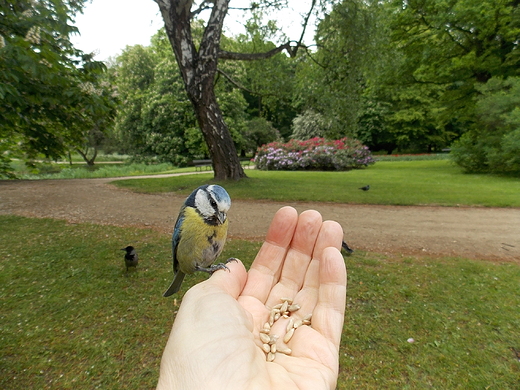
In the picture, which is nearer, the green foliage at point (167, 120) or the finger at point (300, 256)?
the finger at point (300, 256)

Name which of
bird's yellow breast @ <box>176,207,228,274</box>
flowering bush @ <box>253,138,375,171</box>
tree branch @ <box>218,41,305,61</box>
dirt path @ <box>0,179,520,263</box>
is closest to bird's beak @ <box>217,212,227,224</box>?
bird's yellow breast @ <box>176,207,228,274</box>

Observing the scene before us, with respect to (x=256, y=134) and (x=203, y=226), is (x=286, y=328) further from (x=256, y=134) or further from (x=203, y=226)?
(x=256, y=134)

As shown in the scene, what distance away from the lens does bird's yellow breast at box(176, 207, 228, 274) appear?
222cm

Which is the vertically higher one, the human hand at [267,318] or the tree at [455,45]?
the tree at [455,45]

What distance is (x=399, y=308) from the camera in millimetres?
3404

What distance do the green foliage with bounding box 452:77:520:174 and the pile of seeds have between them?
14478 mm

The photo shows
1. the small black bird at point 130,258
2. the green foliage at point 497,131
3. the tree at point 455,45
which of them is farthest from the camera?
the tree at point 455,45

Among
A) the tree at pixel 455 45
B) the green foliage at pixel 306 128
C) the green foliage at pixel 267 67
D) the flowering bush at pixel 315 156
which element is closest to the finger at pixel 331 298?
the green foliage at pixel 267 67

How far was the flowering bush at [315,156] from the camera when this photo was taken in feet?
63.1

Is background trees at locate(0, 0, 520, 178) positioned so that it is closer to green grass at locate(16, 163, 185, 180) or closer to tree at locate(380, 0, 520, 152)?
tree at locate(380, 0, 520, 152)

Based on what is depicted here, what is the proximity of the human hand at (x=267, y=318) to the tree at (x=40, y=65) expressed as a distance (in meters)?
3.21

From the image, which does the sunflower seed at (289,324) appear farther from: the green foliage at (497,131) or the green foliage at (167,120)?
the green foliage at (167,120)

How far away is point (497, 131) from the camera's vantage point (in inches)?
544

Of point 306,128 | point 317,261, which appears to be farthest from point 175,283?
point 306,128
